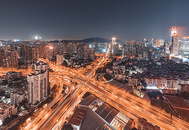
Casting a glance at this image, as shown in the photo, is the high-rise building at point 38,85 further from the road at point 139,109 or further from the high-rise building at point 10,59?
the high-rise building at point 10,59

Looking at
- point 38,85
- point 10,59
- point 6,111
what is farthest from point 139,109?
point 10,59

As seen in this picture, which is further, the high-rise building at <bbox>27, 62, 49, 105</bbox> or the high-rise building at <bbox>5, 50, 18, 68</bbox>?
the high-rise building at <bbox>5, 50, 18, 68</bbox>

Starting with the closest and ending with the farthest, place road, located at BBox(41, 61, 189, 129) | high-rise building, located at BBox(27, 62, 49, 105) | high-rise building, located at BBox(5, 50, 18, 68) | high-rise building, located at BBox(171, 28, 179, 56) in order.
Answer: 1. road, located at BBox(41, 61, 189, 129)
2. high-rise building, located at BBox(27, 62, 49, 105)
3. high-rise building, located at BBox(5, 50, 18, 68)
4. high-rise building, located at BBox(171, 28, 179, 56)

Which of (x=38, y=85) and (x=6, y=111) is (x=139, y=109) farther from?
(x=6, y=111)

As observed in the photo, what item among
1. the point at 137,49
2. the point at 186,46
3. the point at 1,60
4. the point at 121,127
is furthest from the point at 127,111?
the point at 186,46

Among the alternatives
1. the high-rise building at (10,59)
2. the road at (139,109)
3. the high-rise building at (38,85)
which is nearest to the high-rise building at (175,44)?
the road at (139,109)

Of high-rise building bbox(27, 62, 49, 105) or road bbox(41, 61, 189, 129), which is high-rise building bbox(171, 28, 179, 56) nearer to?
road bbox(41, 61, 189, 129)

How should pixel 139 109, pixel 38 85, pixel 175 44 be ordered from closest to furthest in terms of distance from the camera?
pixel 139 109 < pixel 38 85 < pixel 175 44

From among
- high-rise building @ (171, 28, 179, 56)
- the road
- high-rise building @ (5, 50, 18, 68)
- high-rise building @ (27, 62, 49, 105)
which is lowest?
the road

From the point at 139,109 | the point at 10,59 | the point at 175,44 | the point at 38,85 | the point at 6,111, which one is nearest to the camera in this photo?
the point at 6,111

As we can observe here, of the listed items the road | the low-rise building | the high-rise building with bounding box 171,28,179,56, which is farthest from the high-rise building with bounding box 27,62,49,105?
the high-rise building with bounding box 171,28,179,56
